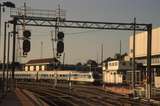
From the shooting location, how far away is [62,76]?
4149 inches

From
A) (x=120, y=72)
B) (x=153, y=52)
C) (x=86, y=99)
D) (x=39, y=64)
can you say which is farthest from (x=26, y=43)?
(x=39, y=64)

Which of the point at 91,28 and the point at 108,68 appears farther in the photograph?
the point at 108,68

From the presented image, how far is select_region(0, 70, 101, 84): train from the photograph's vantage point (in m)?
95.8

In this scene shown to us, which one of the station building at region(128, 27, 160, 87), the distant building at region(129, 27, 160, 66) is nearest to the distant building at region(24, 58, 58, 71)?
the distant building at region(129, 27, 160, 66)

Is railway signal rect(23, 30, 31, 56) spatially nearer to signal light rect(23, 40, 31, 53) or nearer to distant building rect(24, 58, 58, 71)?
signal light rect(23, 40, 31, 53)

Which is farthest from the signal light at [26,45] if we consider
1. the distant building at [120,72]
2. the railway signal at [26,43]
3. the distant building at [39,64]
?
the distant building at [39,64]

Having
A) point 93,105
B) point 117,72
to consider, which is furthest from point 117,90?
point 117,72

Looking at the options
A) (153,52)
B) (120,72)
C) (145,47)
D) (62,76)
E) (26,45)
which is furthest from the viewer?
(62,76)

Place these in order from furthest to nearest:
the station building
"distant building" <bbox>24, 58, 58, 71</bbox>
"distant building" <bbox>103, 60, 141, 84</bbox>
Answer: "distant building" <bbox>24, 58, 58, 71</bbox>, "distant building" <bbox>103, 60, 141, 84</bbox>, the station building

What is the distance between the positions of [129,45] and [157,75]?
19.8 metres

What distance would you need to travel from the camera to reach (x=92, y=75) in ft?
310

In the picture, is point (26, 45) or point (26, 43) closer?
point (26, 43)

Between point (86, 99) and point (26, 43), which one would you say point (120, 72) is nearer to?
point (86, 99)

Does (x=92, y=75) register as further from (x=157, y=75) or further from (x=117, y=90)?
(x=117, y=90)
